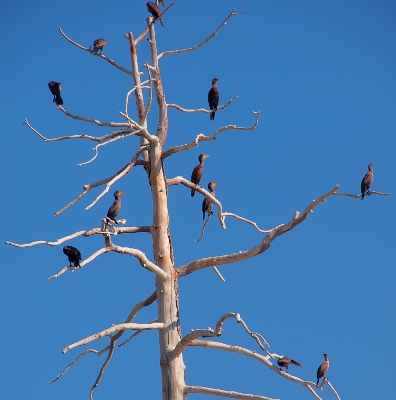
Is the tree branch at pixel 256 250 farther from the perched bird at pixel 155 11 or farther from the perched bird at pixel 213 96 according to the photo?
the perched bird at pixel 213 96

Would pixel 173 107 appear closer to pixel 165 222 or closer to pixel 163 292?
pixel 165 222

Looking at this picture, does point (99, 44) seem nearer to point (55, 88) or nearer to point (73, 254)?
point (55, 88)

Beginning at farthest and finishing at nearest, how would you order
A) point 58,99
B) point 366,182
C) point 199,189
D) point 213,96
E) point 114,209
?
point 213,96, point 58,99, point 366,182, point 114,209, point 199,189

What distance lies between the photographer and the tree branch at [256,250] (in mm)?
7449

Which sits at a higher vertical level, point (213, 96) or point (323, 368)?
point (213, 96)

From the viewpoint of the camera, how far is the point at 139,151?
27.1 feet

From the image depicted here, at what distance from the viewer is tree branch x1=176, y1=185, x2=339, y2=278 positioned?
745cm

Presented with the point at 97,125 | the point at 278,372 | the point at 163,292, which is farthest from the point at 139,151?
the point at 278,372

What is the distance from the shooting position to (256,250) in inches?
305

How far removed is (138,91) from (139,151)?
97 cm

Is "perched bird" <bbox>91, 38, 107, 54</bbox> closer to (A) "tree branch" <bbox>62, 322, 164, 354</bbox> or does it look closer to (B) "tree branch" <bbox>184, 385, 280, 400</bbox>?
(A) "tree branch" <bbox>62, 322, 164, 354</bbox>

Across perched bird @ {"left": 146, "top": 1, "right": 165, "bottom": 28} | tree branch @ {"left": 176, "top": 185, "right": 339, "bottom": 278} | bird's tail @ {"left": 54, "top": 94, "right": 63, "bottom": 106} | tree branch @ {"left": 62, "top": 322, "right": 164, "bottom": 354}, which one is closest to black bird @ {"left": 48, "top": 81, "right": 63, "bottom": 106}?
bird's tail @ {"left": 54, "top": 94, "right": 63, "bottom": 106}

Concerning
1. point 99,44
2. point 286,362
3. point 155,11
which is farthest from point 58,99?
point 286,362

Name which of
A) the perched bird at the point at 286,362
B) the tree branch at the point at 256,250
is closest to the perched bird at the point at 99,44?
the tree branch at the point at 256,250
